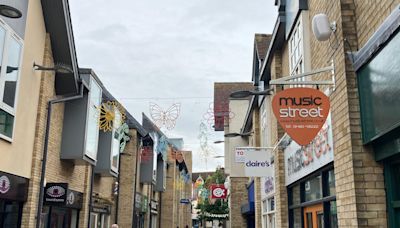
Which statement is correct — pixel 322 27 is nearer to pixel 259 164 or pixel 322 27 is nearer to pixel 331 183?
pixel 331 183

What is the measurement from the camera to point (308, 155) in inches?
356

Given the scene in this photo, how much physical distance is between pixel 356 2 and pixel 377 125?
6.21 feet

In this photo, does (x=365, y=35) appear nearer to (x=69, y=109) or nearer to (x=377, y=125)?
(x=377, y=125)

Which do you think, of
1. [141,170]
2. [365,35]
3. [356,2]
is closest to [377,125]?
[365,35]

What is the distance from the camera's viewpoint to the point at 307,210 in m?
9.80

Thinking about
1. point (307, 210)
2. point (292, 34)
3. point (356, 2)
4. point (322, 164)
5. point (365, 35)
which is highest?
point (292, 34)

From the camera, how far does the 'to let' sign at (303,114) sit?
658 cm

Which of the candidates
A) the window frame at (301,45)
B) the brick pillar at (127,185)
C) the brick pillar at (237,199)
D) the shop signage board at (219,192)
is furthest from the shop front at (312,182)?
the shop signage board at (219,192)

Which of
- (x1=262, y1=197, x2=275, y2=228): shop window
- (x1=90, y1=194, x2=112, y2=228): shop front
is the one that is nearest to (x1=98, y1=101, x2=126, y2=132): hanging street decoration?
(x1=90, y1=194, x2=112, y2=228): shop front

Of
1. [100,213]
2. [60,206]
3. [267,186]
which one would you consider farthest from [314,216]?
[100,213]

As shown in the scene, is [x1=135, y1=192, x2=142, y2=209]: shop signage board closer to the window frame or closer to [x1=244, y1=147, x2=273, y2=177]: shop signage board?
[x1=244, y1=147, x2=273, y2=177]: shop signage board

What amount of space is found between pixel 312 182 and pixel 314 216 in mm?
683

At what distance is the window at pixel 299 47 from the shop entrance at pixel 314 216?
2676mm

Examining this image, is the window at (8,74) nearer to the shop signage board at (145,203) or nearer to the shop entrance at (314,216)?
the shop entrance at (314,216)
